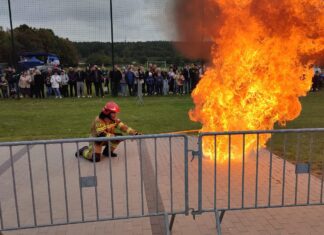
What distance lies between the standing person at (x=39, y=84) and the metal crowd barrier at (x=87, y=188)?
11.0 metres

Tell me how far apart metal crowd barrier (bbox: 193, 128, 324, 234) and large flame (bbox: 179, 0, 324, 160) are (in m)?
0.34

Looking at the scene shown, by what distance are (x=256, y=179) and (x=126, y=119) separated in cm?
826

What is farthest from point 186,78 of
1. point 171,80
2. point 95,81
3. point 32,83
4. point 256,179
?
point 256,179

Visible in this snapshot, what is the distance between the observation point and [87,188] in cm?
556

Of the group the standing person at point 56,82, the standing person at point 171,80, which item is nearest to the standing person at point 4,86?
the standing person at point 56,82

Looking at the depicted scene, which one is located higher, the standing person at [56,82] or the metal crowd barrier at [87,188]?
the standing person at [56,82]

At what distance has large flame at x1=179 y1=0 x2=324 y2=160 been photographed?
5.88m

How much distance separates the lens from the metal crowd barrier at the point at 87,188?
12.9ft

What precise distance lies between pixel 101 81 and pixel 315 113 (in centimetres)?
1104

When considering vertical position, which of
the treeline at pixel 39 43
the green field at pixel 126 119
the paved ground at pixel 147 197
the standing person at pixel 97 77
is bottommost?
the paved ground at pixel 147 197

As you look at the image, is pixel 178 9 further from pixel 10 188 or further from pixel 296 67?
pixel 10 188

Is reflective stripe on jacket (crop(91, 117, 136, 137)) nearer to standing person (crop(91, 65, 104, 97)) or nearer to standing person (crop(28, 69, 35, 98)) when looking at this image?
standing person (crop(91, 65, 104, 97))

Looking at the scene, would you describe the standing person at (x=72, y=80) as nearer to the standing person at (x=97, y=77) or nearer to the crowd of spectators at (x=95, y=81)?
the crowd of spectators at (x=95, y=81)

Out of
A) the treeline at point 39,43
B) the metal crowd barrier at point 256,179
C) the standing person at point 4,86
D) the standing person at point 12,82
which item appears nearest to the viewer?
the metal crowd barrier at point 256,179
